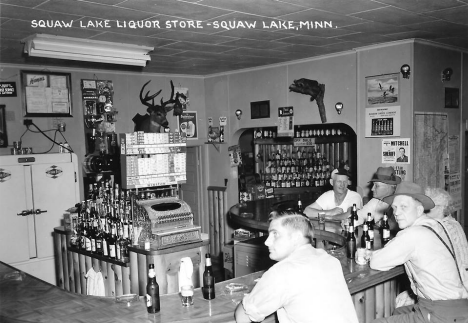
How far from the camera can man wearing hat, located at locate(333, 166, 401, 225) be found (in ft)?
18.4

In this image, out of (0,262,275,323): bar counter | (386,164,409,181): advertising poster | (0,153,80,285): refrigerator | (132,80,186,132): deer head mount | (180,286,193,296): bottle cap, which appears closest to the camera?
(0,262,275,323): bar counter

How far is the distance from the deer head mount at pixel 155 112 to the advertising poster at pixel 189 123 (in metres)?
0.16

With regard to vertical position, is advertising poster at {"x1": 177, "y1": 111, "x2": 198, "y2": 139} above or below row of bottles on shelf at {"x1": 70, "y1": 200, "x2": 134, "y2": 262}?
above

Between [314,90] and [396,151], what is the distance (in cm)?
183

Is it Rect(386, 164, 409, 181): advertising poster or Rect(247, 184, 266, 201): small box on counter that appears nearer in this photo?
Rect(386, 164, 409, 181): advertising poster

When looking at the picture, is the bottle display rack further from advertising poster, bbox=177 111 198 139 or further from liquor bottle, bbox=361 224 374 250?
advertising poster, bbox=177 111 198 139

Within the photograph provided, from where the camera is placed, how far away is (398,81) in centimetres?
658

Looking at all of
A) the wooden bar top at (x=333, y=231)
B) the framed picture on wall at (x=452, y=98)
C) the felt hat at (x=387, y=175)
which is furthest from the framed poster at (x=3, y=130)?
the framed picture on wall at (x=452, y=98)

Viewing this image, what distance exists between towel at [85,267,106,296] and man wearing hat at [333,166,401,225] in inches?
118

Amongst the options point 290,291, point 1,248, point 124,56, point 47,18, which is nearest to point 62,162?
point 1,248

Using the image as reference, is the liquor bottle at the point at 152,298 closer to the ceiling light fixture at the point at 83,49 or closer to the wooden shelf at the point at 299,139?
the ceiling light fixture at the point at 83,49

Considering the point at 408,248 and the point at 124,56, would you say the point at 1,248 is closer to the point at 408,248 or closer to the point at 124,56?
the point at 124,56

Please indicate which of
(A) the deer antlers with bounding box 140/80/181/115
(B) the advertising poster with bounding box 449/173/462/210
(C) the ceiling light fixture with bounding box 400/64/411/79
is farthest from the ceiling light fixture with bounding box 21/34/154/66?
(B) the advertising poster with bounding box 449/173/462/210

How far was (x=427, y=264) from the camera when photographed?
3.40 m
